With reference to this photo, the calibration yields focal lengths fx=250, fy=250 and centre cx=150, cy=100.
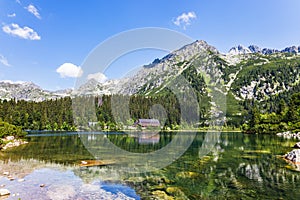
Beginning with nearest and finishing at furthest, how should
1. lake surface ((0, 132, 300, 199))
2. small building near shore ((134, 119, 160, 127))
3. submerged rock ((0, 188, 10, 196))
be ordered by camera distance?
submerged rock ((0, 188, 10, 196)), lake surface ((0, 132, 300, 199)), small building near shore ((134, 119, 160, 127))

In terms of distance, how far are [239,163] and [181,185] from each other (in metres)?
15.0

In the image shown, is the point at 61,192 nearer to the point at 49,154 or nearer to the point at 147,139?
the point at 49,154

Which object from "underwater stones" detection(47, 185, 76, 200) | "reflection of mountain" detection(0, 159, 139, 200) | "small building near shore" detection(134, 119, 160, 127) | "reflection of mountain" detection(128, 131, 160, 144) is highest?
"small building near shore" detection(134, 119, 160, 127)

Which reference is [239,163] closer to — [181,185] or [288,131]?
[181,185]

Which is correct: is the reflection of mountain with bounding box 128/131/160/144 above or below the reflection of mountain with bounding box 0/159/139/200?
above

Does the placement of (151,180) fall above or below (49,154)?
below

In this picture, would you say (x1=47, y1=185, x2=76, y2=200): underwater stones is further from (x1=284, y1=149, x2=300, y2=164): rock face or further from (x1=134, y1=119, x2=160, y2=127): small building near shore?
(x1=134, y1=119, x2=160, y2=127): small building near shore

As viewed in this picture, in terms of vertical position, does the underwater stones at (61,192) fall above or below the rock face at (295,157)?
below

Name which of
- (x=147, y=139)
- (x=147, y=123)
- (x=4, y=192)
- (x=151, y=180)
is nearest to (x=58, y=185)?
(x=4, y=192)

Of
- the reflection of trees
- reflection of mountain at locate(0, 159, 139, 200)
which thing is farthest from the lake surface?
the reflection of trees

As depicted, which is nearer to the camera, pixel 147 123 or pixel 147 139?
pixel 147 139

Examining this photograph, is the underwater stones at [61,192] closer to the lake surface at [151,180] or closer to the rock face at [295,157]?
the lake surface at [151,180]

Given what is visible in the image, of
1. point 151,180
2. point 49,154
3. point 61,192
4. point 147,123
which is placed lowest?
point 61,192

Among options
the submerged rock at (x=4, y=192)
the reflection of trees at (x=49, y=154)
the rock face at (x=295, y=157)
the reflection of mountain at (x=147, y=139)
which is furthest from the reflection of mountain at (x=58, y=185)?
the reflection of mountain at (x=147, y=139)
